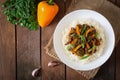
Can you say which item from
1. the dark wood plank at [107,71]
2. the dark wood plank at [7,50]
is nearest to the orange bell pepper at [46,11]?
the dark wood plank at [7,50]

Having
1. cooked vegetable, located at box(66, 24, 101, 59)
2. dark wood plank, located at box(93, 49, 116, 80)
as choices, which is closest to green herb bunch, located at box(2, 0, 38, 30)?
cooked vegetable, located at box(66, 24, 101, 59)

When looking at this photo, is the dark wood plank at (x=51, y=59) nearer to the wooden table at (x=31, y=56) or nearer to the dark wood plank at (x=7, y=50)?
the wooden table at (x=31, y=56)

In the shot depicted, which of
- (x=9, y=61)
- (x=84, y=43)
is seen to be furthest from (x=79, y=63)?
(x=9, y=61)

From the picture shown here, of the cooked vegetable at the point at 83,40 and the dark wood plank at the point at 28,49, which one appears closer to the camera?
the cooked vegetable at the point at 83,40

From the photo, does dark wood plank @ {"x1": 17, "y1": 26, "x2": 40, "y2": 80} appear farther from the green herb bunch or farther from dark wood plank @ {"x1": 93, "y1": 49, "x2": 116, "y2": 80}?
dark wood plank @ {"x1": 93, "y1": 49, "x2": 116, "y2": 80}

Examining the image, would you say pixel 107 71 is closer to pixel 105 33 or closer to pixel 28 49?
pixel 105 33
